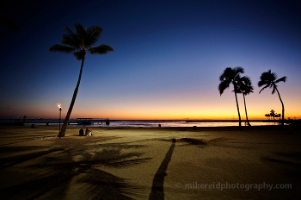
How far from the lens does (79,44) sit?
Result: 16.6 meters

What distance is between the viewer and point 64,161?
7.19 metres

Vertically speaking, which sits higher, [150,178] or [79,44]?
[79,44]

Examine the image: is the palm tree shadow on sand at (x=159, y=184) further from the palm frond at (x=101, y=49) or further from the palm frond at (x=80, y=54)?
the palm frond at (x=80, y=54)

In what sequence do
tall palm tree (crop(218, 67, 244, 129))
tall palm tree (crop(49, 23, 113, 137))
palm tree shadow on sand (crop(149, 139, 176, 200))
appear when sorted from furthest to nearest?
tall palm tree (crop(218, 67, 244, 129)), tall palm tree (crop(49, 23, 113, 137)), palm tree shadow on sand (crop(149, 139, 176, 200))

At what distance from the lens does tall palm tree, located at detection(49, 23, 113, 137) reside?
52.2 ft

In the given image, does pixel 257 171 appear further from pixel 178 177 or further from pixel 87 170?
pixel 87 170

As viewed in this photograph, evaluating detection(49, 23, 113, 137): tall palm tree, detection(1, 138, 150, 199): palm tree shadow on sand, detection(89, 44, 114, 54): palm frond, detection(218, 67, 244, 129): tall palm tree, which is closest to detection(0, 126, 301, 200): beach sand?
detection(1, 138, 150, 199): palm tree shadow on sand

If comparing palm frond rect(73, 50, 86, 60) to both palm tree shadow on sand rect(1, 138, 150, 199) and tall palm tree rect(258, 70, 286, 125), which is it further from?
tall palm tree rect(258, 70, 286, 125)

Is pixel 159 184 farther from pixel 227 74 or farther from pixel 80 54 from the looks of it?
pixel 227 74

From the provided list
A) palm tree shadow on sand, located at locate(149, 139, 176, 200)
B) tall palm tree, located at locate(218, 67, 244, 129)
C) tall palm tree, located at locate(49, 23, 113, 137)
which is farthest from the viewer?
tall palm tree, located at locate(218, 67, 244, 129)

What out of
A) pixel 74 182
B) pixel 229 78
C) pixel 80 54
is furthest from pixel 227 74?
pixel 74 182

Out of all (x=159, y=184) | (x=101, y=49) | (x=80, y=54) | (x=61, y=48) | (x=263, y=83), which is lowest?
(x=159, y=184)

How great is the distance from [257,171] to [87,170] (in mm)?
6897

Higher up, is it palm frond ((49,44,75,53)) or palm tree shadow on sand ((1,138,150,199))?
palm frond ((49,44,75,53))
